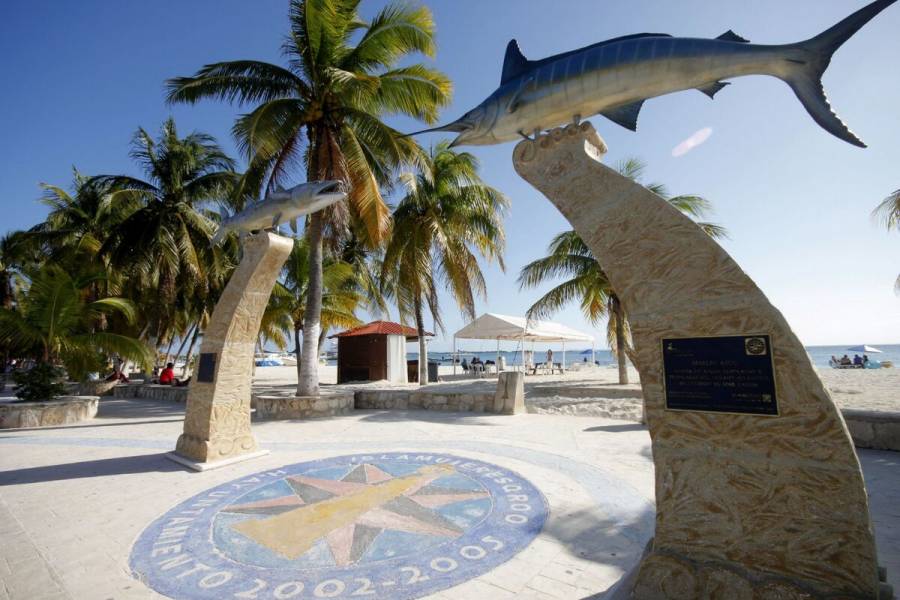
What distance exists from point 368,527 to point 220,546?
130cm

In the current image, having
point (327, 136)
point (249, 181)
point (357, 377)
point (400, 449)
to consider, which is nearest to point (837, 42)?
point (400, 449)

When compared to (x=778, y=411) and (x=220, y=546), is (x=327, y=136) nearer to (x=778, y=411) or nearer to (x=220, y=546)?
(x=220, y=546)

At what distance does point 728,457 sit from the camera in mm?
2350

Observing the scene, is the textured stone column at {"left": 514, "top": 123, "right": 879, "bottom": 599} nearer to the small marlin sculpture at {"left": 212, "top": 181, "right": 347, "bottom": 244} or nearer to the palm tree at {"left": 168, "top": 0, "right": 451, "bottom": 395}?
the small marlin sculpture at {"left": 212, "top": 181, "right": 347, "bottom": 244}

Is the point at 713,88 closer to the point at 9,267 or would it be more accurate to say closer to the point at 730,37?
the point at 730,37

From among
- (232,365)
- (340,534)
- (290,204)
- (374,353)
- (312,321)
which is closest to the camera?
(340,534)

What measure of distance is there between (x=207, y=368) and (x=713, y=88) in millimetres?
7532

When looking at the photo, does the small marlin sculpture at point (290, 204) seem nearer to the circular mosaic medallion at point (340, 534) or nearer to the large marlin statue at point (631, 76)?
the large marlin statue at point (631, 76)

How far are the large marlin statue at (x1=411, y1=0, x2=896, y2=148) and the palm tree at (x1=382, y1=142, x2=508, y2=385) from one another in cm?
1083

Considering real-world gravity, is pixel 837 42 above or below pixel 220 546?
above

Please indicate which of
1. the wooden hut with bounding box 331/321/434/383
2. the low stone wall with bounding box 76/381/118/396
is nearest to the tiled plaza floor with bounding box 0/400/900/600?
the wooden hut with bounding box 331/321/434/383

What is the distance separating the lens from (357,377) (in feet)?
64.7

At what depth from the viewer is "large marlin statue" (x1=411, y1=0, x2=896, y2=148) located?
2.34m

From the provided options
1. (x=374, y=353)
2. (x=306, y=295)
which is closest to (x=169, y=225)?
(x=306, y=295)
